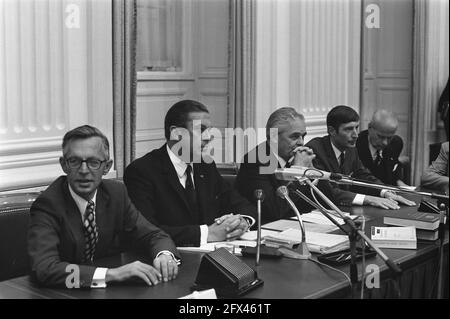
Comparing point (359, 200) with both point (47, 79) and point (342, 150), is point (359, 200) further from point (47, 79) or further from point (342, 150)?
point (47, 79)

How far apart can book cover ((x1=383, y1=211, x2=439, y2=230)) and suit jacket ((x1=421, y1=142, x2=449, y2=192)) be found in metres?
0.91

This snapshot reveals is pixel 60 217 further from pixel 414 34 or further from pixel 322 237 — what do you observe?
pixel 414 34

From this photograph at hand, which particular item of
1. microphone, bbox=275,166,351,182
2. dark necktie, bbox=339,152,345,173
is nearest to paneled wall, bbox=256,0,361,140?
dark necktie, bbox=339,152,345,173

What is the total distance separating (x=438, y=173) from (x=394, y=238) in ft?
5.32

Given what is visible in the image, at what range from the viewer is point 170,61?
5262 mm

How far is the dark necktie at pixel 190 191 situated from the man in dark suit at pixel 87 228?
58cm

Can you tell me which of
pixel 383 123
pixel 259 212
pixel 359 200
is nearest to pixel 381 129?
pixel 383 123

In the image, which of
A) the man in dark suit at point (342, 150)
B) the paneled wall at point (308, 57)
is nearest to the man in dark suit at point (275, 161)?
the man in dark suit at point (342, 150)

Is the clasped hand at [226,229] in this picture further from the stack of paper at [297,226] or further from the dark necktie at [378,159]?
the dark necktie at [378,159]

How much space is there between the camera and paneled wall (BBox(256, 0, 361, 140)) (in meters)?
5.09

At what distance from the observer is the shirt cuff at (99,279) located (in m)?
2.23

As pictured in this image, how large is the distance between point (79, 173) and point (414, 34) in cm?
564

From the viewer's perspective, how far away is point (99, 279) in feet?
7.32
